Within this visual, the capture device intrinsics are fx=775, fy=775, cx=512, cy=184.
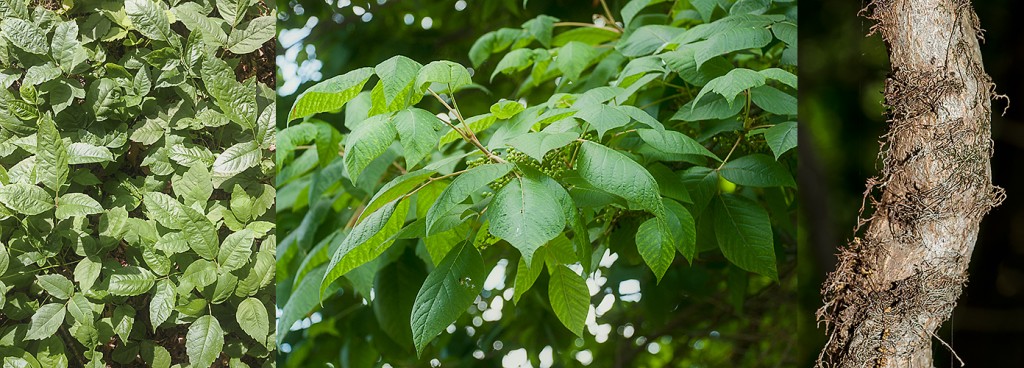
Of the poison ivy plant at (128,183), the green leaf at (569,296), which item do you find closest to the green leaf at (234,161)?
the poison ivy plant at (128,183)

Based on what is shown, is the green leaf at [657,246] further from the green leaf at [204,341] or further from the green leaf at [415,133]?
the green leaf at [204,341]

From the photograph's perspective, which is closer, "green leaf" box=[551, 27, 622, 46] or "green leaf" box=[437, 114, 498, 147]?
"green leaf" box=[437, 114, 498, 147]

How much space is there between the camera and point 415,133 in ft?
2.28

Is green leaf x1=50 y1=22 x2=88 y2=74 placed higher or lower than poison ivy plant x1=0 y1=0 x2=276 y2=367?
higher

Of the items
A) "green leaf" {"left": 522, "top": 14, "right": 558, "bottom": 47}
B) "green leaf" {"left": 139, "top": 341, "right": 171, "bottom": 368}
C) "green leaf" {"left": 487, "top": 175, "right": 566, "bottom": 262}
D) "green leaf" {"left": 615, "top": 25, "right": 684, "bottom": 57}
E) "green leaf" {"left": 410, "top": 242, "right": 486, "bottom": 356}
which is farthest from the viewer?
"green leaf" {"left": 522, "top": 14, "right": 558, "bottom": 47}

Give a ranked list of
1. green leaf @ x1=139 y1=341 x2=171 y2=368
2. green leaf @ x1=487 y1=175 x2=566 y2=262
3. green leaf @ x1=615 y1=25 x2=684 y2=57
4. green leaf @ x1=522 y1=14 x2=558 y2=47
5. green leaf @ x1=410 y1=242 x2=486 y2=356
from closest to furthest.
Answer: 1. green leaf @ x1=487 y1=175 x2=566 y2=262
2. green leaf @ x1=410 y1=242 x2=486 y2=356
3. green leaf @ x1=139 y1=341 x2=171 y2=368
4. green leaf @ x1=615 y1=25 x2=684 y2=57
5. green leaf @ x1=522 y1=14 x2=558 y2=47

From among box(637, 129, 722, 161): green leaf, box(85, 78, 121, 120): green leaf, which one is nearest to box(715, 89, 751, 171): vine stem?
box(637, 129, 722, 161): green leaf

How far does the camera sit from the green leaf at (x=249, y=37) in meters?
0.82

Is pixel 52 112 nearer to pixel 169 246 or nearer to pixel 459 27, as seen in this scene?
pixel 169 246

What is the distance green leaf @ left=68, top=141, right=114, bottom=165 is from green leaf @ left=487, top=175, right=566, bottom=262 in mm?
426

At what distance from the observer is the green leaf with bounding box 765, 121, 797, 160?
2.78ft

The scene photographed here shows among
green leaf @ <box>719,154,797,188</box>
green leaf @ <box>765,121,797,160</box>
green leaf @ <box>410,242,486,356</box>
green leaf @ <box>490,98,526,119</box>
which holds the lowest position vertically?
green leaf @ <box>410,242,486,356</box>

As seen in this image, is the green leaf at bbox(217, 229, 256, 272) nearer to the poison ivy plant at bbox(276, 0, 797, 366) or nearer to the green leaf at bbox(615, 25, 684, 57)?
the poison ivy plant at bbox(276, 0, 797, 366)

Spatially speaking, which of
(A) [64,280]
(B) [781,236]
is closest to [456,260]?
(A) [64,280]
